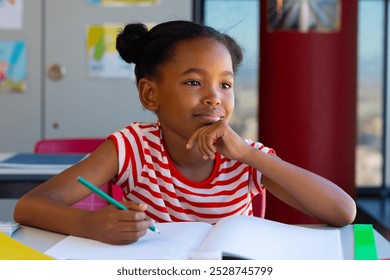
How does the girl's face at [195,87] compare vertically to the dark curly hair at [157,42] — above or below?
below

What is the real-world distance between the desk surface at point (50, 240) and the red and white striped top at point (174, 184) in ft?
1.01

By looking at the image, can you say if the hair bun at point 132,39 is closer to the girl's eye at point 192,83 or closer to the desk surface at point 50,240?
the girl's eye at point 192,83

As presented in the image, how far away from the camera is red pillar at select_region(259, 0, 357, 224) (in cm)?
486

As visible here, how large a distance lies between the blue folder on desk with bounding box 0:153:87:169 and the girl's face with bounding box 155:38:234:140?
741 mm

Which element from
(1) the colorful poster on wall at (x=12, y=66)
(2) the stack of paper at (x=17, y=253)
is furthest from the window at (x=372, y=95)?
(2) the stack of paper at (x=17, y=253)

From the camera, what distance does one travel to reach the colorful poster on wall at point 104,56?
404cm

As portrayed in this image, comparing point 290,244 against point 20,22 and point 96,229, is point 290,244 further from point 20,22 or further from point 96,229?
point 20,22

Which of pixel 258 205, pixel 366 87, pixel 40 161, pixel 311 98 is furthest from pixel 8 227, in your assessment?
pixel 366 87

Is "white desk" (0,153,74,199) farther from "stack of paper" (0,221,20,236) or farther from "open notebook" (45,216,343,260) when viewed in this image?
"open notebook" (45,216,343,260)

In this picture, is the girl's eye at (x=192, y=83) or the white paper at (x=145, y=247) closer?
the white paper at (x=145, y=247)

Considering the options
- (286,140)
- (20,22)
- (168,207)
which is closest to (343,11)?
(286,140)

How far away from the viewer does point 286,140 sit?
497 cm

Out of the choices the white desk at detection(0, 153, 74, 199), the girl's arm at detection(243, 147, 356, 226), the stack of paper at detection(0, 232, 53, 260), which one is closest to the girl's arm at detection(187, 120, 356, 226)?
the girl's arm at detection(243, 147, 356, 226)

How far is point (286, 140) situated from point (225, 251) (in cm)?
391
